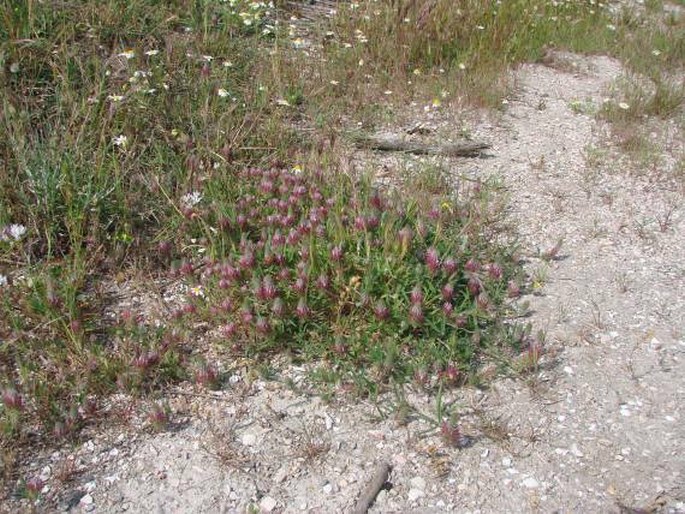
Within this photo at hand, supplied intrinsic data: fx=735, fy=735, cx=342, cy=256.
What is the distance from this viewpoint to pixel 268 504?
296 cm

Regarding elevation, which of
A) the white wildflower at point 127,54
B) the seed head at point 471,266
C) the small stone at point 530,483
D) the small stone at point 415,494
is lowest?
the small stone at point 415,494

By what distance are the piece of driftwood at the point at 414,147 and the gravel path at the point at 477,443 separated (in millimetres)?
1455

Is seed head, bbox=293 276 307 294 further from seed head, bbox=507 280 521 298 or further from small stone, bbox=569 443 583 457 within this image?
small stone, bbox=569 443 583 457

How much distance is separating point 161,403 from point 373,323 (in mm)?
1078

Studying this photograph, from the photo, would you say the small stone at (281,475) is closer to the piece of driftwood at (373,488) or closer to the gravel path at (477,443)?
the gravel path at (477,443)

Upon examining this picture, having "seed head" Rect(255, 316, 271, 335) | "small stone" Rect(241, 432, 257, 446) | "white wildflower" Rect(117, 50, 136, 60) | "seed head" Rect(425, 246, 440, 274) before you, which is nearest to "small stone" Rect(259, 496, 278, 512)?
"small stone" Rect(241, 432, 257, 446)

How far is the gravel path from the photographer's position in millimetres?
2992

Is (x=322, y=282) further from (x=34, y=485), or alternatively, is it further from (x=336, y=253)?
(x=34, y=485)

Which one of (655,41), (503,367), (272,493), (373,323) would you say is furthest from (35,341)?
(655,41)

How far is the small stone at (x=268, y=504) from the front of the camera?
2.95 metres

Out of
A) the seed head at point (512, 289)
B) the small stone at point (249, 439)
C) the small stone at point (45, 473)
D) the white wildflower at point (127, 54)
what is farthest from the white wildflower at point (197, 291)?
the white wildflower at point (127, 54)

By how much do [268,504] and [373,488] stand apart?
1.42ft

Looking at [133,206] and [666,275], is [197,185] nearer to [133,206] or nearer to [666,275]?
[133,206]

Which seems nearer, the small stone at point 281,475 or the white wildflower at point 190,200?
the small stone at point 281,475
